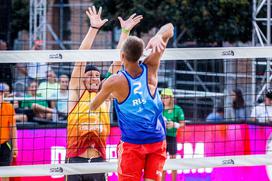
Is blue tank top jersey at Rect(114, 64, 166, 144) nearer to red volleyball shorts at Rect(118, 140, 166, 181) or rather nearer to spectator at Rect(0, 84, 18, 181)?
red volleyball shorts at Rect(118, 140, 166, 181)

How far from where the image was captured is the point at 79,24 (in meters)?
28.4

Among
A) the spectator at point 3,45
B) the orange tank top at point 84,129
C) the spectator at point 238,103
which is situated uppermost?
the spectator at point 3,45

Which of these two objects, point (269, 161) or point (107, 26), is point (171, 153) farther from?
point (107, 26)

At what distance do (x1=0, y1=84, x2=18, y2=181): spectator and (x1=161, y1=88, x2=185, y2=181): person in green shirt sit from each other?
2271mm

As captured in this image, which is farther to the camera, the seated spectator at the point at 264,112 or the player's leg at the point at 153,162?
the seated spectator at the point at 264,112

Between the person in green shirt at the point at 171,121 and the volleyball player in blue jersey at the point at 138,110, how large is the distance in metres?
4.22

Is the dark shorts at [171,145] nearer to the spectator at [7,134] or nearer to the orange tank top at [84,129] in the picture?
the spectator at [7,134]

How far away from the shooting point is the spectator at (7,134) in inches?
416

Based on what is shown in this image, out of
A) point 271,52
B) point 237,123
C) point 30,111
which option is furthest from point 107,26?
point 271,52

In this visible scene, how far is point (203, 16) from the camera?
59.7 feet

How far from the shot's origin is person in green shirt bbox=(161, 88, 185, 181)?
38.3 ft

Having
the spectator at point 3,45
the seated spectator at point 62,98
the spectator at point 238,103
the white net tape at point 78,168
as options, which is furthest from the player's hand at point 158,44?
the spectator at point 3,45

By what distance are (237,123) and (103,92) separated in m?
5.36

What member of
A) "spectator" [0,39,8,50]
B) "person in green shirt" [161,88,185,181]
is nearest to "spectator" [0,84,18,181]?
"person in green shirt" [161,88,185,181]
